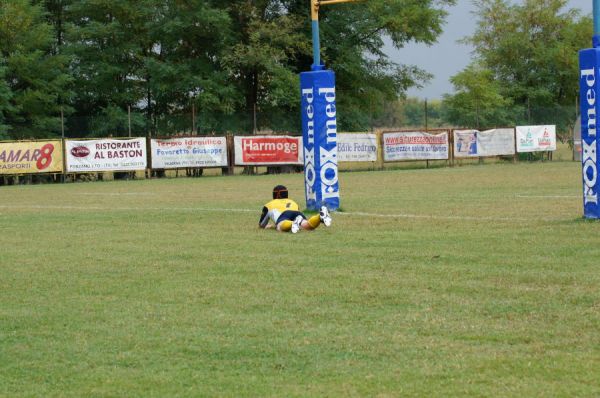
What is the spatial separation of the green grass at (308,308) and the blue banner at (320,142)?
2099 mm

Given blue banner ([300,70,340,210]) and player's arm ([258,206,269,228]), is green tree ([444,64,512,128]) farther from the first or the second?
player's arm ([258,206,269,228])

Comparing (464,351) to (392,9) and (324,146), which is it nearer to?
(324,146)

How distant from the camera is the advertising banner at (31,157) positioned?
38.8 metres

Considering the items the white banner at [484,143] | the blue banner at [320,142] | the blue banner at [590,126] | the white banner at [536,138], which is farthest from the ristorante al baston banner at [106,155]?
the blue banner at [590,126]

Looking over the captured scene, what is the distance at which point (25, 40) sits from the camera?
47219 mm

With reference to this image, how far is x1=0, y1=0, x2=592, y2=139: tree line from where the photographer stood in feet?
155

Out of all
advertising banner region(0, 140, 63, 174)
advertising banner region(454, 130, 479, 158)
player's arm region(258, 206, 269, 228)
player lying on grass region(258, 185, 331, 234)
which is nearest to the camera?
player lying on grass region(258, 185, 331, 234)

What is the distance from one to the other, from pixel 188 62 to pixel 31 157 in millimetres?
13457

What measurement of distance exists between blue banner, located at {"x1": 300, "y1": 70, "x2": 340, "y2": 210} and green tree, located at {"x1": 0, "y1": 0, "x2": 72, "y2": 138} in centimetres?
Answer: 2826

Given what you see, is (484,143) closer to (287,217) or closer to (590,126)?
(590,126)

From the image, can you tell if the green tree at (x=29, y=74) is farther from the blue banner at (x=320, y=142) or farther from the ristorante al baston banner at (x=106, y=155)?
the blue banner at (x=320, y=142)

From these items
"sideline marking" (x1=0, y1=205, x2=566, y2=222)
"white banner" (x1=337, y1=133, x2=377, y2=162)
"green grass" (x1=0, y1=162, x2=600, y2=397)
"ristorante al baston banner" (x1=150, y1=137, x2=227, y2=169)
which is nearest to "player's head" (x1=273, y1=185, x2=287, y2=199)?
"green grass" (x1=0, y1=162, x2=600, y2=397)

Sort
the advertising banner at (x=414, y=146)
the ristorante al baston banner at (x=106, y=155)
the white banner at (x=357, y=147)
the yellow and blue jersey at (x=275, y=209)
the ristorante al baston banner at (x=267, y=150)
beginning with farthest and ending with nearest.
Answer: the advertising banner at (x=414, y=146), the white banner at (x=357, y=147), the ristorante al baston banner at (x=267, y=150), the ristorante al baston banner at (x=106, y=155), the yellow and blue jersey at (x=275, y=209)

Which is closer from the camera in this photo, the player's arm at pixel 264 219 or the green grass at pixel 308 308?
the green grass at pixel 308 308
